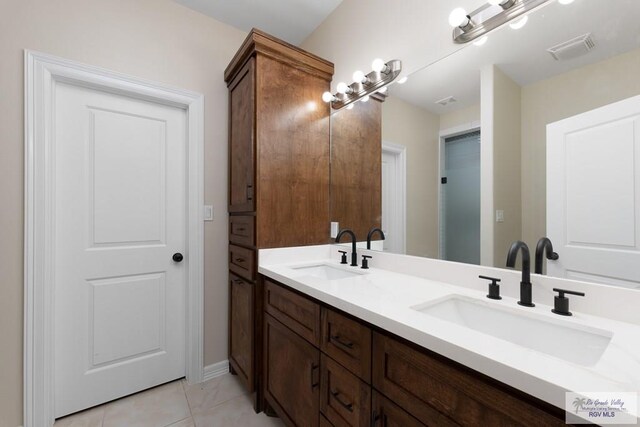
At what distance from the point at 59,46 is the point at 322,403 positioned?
229 cm

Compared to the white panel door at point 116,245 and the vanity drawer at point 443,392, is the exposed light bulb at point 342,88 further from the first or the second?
the vanity drawer at point 443,392

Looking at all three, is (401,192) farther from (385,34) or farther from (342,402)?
(342,402)

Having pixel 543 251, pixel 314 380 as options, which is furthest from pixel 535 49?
pixel 314 380

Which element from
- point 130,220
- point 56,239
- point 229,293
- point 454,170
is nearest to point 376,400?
point 454,170

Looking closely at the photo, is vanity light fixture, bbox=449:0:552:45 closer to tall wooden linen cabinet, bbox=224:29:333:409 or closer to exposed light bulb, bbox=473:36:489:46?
exposed light bulb, bbox=473:36:489:46

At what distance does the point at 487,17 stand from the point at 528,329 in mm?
1231

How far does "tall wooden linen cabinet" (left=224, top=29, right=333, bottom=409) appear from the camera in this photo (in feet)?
5.38

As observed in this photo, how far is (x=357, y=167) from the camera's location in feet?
6.15

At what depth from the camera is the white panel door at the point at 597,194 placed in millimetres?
827

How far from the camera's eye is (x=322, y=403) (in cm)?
109

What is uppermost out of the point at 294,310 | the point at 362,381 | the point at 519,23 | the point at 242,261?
the point at 519,23

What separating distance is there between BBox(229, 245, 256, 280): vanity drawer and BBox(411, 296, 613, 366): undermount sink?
1033mm

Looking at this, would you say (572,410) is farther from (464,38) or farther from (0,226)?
(0,226)

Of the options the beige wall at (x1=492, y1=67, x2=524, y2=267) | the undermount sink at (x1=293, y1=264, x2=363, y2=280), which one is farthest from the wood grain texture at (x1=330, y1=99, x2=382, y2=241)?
the beige wall at (x1=492, y1=67, x2=524, y2=267)
